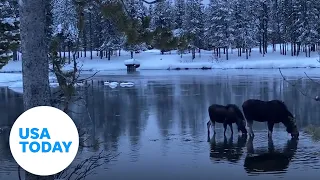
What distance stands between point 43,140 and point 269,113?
14.8 m

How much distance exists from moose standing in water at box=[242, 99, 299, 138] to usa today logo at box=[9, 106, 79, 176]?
46.6 ft

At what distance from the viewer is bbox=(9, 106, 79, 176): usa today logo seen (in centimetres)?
292

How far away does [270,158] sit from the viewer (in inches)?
533

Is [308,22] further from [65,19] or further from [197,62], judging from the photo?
[65,19]

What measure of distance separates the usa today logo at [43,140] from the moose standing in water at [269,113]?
1421 cm

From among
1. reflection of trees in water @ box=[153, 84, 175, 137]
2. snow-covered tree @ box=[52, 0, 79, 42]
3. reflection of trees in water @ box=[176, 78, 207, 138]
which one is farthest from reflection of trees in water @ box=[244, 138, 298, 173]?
snow-covered tree @ box=[52, 0, 79, 42]

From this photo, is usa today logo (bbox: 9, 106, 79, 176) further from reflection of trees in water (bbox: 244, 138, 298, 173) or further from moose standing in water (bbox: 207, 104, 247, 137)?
moose standing in water (bbox: 207, 104, 247, 137)

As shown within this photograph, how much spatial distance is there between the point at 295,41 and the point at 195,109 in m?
52.5

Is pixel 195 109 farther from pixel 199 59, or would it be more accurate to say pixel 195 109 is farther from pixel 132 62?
pixel 199 59

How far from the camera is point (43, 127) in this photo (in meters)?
2.92

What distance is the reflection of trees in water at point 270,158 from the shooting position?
12.5 meters

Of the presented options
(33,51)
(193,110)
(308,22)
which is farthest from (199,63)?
(33,51)

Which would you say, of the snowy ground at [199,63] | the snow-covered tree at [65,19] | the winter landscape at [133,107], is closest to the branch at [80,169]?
the winter landscape at [133,107]

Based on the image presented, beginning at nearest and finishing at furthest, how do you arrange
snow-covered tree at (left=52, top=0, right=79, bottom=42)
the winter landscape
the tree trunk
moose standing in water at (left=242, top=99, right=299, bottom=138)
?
the tree trunk, the winter landscape, snow-covered tree at (left=52, top=0, right=79, bottom=42), moose standing in water at (left=242, top=99, right=299, bottom=138)
